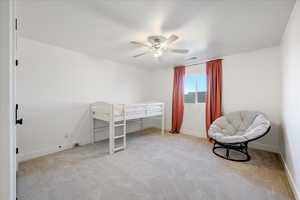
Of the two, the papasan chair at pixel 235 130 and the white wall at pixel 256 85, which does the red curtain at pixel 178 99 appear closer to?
the white wall at pixel 256 85

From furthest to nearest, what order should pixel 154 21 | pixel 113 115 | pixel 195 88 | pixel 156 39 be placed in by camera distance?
pixel 195 88, pixel 113 115, pixel 156 39, pixel 154 21

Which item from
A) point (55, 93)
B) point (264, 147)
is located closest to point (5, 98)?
point (55, 93)

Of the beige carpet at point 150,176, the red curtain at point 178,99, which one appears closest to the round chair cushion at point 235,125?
the beige carpet at point 150,176

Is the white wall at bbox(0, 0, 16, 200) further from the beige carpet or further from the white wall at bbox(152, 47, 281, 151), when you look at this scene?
the white wall at bbox(152, 47, 281, 151)

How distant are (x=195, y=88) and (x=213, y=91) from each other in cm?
64

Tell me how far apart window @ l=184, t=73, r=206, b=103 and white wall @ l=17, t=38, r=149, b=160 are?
7.75 feet

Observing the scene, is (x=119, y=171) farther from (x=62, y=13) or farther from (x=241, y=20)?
(x=241, y=20)

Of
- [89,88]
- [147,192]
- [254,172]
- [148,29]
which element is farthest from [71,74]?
[254,172]

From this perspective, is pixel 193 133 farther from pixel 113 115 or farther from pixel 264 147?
pixel 113 115

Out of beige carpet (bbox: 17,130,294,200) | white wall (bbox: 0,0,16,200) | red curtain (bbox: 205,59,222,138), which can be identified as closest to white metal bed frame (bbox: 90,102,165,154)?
beige carpet (bbox: 17,130,294,200)

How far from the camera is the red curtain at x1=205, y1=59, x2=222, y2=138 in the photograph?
Answer: 357 cm

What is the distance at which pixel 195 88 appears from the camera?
4.23 meters

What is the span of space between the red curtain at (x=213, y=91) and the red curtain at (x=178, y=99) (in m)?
0.82

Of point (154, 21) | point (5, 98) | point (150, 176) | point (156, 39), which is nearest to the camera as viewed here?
point (5, 98)
